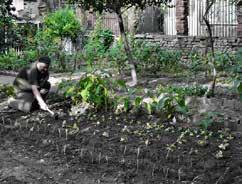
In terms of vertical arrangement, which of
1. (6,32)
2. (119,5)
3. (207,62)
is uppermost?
(119,5)

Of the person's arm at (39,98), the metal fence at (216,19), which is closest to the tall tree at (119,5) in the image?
the person's arm at (39,98)

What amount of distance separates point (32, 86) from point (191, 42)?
8.76 metres

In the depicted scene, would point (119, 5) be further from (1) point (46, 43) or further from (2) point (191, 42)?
(2) point (191, 42)

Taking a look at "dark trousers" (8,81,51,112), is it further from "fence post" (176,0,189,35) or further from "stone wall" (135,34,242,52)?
"fence post" (176,0,189,35)

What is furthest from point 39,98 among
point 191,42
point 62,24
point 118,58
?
point 191,42

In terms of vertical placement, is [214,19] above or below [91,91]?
above

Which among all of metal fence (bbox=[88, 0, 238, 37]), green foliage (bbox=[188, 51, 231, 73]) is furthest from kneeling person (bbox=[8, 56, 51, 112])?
metal fence (bbox=[88, 0, 238, 37])

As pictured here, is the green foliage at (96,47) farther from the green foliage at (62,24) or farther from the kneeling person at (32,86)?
the kneeling person at (32,86)

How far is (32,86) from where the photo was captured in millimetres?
8625

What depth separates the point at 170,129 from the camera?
24.3ft

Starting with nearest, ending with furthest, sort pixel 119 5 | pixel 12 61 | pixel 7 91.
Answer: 1. pixel 7 91
2. pixel 119 5
3. pixel 12 61

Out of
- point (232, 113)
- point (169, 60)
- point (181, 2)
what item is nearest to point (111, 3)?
point (169, 60)

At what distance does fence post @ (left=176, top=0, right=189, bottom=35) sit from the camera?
17.9 metres

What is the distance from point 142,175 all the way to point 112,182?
1.16 feet
